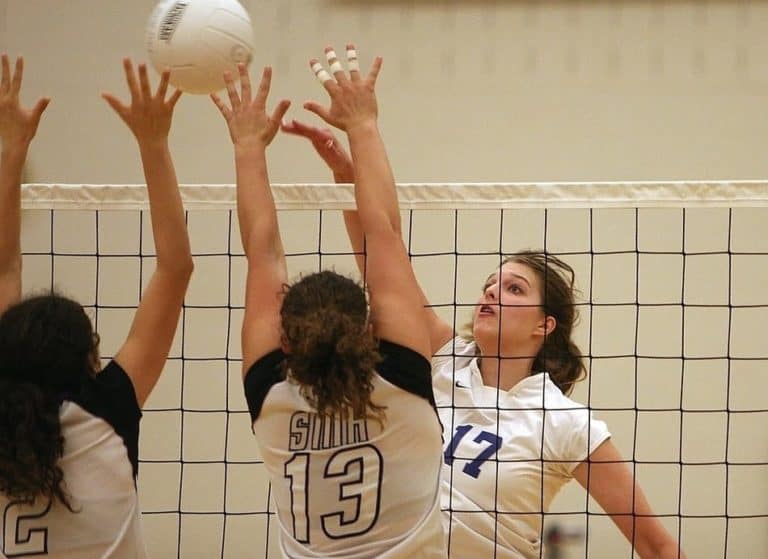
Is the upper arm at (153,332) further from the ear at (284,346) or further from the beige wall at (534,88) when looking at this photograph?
the beige wall at (534,88)

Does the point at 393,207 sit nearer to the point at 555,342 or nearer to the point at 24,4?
the point at 555,342

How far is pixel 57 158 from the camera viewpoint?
592 cm

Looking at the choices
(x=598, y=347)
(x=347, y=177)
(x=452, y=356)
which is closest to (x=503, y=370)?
(x=452, y=356)

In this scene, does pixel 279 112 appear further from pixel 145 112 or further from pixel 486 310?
pixel 486 310

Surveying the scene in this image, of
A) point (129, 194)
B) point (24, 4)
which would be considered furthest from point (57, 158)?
point (129, 194)

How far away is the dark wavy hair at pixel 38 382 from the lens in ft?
6.70

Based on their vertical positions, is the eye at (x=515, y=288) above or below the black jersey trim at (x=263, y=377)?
above

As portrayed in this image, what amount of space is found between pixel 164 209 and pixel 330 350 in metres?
0.62

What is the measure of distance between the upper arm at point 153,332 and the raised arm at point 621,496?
1173mm

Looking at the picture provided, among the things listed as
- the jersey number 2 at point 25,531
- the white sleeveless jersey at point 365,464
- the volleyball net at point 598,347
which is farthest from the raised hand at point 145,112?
the volleyball net at point 598,347

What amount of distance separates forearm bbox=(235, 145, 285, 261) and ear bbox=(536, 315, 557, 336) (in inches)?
Result: 42.6

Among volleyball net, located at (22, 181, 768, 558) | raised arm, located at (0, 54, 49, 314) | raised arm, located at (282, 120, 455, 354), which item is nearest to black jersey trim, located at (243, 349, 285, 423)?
raised arm, located at (0, 54, 49, 314)

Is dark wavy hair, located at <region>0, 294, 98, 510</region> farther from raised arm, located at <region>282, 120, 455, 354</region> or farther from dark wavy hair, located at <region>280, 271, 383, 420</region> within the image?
raised arm, located at <region>282, 120, 455, 354</region>

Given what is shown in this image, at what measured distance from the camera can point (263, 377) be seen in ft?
6.98
